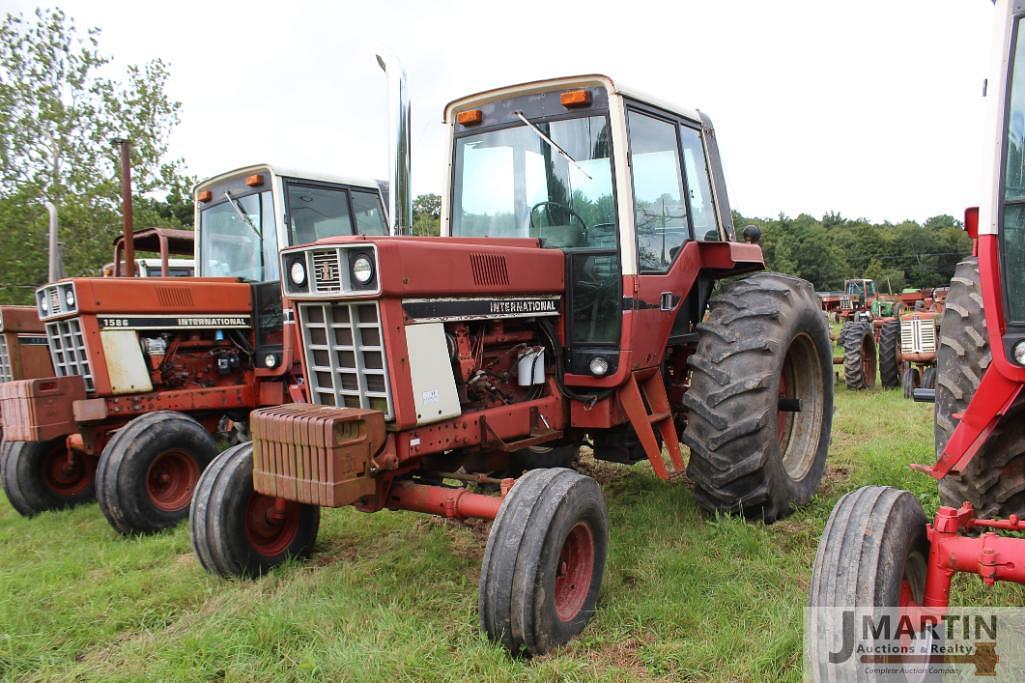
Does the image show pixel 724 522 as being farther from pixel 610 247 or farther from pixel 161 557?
pixel 161 557

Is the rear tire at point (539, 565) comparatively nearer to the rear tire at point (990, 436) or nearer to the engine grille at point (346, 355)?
the engine grille at point (346, 355)

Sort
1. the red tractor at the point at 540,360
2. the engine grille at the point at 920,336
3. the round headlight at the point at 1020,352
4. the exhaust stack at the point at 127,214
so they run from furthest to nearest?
the engine grille at the point at 920,336
the exhaust stack at the point at 127,214
the red tractor at the point at 540,360
the round headlight at the point at 1020,352

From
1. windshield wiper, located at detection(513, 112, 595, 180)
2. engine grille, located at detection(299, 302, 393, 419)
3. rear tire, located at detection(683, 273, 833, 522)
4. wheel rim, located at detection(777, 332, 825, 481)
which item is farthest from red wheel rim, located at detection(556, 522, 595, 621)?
wheel rim, located at detection(777, 332, 825, 481)

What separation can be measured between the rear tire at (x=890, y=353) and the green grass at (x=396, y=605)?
21.5 ft

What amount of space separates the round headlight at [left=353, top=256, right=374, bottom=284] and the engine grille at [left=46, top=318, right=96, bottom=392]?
335 cm

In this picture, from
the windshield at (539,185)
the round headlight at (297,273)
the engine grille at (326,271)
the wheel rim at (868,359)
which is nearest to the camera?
the engine grille at (326,271)

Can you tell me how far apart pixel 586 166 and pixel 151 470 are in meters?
3.63

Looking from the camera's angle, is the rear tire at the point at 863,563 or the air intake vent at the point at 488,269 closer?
the rear tire at the point at 863,563

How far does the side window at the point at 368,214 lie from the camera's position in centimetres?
695

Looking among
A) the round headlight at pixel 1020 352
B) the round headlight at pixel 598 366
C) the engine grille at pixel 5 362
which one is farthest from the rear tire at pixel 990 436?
the engine grille at pixel 5 362

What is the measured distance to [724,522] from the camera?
169 inches

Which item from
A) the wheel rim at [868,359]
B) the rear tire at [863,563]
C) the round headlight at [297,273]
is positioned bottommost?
the wheel rim at [868,359]

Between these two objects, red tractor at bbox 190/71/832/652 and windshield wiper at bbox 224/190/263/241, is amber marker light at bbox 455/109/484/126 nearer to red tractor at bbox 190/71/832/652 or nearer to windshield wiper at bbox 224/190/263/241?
red tractor at bbox 190/71/832/652

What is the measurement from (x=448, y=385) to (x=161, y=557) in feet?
7.54
